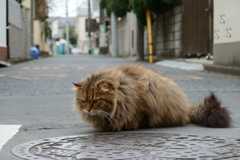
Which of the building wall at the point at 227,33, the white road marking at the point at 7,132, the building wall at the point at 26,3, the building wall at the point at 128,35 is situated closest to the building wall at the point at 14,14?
the building wall at the point at 26,3

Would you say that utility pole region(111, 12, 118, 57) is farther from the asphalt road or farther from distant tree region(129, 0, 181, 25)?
the asphalt road

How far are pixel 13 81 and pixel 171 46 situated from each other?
13.1 metres

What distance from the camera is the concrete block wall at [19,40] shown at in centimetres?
2097

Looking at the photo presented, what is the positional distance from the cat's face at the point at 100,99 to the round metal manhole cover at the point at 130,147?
9.2 inches

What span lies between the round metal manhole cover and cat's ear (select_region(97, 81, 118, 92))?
43 cm

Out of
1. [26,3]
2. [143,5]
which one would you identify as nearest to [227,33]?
[143,5]

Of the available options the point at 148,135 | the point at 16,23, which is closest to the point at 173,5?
the point at 16,23

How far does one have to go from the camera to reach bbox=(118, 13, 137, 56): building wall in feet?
114

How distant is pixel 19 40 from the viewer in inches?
950

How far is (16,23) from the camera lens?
22844 millimetres

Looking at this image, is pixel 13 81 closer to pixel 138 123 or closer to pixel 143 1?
pixel 138 123

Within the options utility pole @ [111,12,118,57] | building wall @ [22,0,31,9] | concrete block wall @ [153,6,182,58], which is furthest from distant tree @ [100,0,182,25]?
utility pole @ [111,12,118,57]

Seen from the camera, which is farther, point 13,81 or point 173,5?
point 173,5

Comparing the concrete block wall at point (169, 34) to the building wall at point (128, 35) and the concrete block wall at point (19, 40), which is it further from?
the building wall at point (128, 35)
